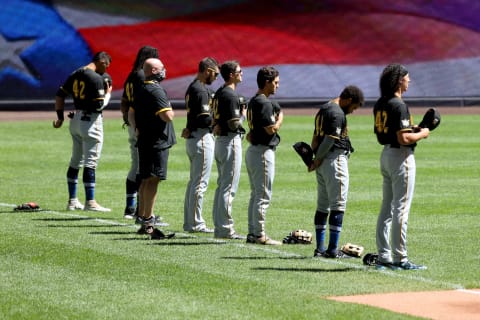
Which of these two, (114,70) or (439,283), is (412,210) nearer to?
(439,283)

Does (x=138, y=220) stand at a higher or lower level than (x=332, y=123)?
lower

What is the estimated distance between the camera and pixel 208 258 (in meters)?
12.7

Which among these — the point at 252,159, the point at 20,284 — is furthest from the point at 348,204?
the point at 20,284

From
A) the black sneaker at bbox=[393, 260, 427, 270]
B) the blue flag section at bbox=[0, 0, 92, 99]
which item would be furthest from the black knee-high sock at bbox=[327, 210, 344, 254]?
the blue flag section at bbox=[0, 0, 92, 99]

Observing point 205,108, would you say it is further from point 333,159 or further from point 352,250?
point 352,250

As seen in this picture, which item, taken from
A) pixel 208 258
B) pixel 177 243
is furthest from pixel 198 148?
pixel 208 258

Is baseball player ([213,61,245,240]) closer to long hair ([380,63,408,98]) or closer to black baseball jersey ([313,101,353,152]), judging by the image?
black baseball jersey ([313,101,353,152])

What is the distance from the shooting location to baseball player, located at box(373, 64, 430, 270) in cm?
1168

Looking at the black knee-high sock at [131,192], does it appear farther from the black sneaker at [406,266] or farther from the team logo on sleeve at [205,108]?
the black sneaker at [406,266]

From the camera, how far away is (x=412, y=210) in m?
17.3

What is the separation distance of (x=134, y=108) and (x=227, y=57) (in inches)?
1378

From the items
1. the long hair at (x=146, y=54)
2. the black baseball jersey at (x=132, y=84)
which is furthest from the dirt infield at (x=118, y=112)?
the long hair at (x=146, y=54)

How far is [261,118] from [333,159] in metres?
1.27

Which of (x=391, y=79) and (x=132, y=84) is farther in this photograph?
(x=132, y=84)
